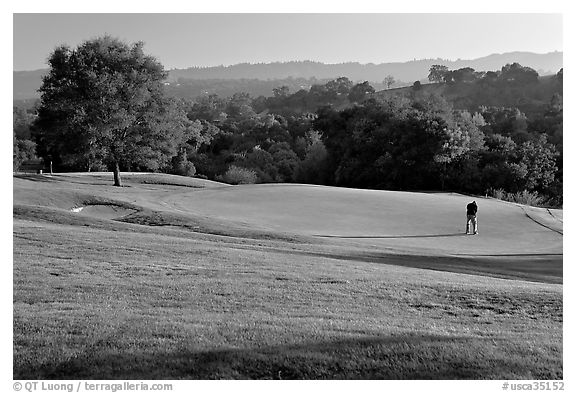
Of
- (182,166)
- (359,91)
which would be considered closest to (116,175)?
(182,166)

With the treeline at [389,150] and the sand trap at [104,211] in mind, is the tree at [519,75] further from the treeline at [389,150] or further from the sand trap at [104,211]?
the sand trap at [104,211]

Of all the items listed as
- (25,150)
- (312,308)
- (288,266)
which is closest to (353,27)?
(288,266)

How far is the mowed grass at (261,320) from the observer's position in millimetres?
8250

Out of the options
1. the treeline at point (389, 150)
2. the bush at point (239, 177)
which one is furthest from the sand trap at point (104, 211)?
the bush at point (239, 177)

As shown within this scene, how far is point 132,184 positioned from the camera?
45.1 meters

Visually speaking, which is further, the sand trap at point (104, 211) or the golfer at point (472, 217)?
the sand trap at point (104, 211)

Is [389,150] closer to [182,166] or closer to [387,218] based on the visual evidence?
[182,166]

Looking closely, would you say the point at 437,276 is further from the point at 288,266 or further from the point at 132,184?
the point at 132,184

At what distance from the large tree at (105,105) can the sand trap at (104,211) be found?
15954mm

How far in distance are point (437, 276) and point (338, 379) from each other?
7.37 metres

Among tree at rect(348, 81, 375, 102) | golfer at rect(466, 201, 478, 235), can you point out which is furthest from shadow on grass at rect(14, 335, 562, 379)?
tree at rect(348, 81, 375, 102)

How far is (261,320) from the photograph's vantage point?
9.61 meters

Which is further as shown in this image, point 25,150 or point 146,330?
point 25,150

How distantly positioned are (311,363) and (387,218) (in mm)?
21169
